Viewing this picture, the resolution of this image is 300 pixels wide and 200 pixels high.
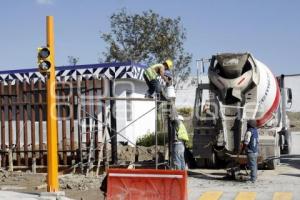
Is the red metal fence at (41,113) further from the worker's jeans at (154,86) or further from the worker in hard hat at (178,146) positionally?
the worker in hard hat at (178,146)

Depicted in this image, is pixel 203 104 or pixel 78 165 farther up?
pixel 203 104

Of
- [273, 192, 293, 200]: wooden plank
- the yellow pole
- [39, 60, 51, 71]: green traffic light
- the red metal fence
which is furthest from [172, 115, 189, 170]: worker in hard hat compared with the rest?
[39, 60, 51, 71]: green traffic light

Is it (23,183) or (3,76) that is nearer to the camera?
(23,183)

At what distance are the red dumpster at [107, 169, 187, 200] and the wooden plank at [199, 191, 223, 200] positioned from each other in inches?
81.6

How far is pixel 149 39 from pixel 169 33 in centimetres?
137

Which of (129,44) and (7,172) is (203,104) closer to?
(7,172)

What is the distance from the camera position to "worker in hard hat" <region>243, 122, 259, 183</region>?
13.9 meters

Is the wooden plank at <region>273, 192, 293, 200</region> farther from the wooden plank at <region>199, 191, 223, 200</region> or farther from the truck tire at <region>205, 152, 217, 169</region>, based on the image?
the truck tire at <region>205, 152, 217, 169</region>

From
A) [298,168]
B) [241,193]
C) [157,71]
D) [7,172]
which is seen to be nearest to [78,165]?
[7,172]

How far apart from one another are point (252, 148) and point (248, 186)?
3.70 feet

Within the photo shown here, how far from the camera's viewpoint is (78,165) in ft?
52.1

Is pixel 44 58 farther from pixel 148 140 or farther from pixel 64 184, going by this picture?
pixel 148 140

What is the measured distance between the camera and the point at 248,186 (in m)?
13.4

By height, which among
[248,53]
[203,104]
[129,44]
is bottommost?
[203,104]
